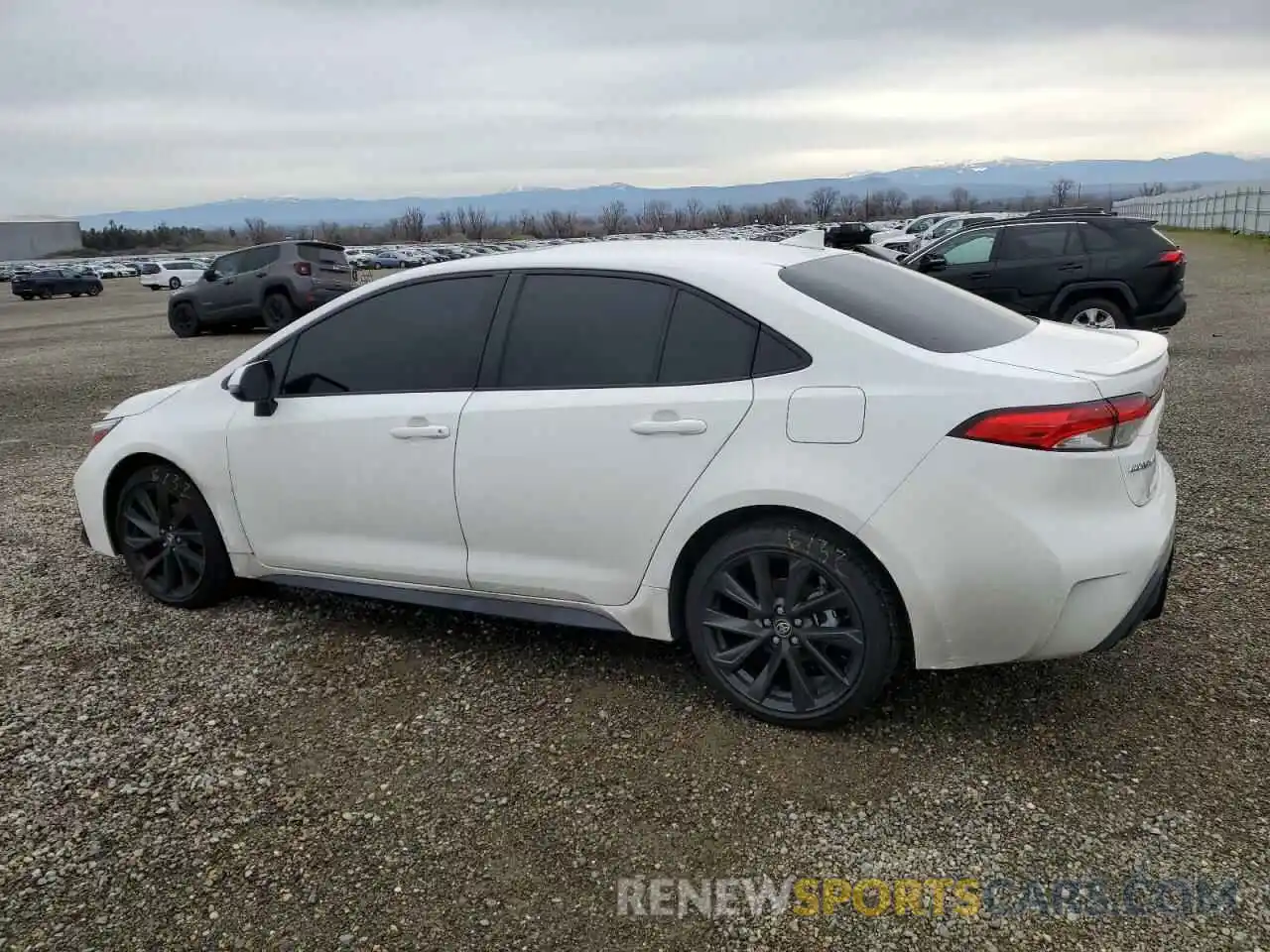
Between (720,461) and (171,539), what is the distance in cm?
277

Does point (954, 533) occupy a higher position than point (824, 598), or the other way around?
point (954, 533)

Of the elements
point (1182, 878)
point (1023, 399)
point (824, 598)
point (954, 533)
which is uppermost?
point (1023, 399)

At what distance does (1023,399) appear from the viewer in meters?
2.88

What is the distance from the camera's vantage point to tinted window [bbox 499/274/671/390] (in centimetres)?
345

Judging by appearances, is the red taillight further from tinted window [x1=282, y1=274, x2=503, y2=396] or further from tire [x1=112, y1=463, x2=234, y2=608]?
tire [x1=112, y1=463, x2=234, y2=608]

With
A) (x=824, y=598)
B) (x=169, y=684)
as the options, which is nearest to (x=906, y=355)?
(x=824, y=598)

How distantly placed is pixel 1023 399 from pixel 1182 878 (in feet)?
4.37

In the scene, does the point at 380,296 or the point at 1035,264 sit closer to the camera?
the point at 380,296

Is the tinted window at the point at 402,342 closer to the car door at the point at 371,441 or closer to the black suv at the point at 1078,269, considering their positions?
the car door at the point at 371,441

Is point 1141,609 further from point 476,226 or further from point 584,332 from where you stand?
point 476,226

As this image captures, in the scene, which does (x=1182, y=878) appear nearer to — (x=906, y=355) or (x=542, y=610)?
(x=906, y=355)

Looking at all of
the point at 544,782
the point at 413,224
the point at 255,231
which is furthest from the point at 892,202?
the point at 544,782

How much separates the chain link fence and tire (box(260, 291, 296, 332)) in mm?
35022

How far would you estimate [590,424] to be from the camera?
3.41m
